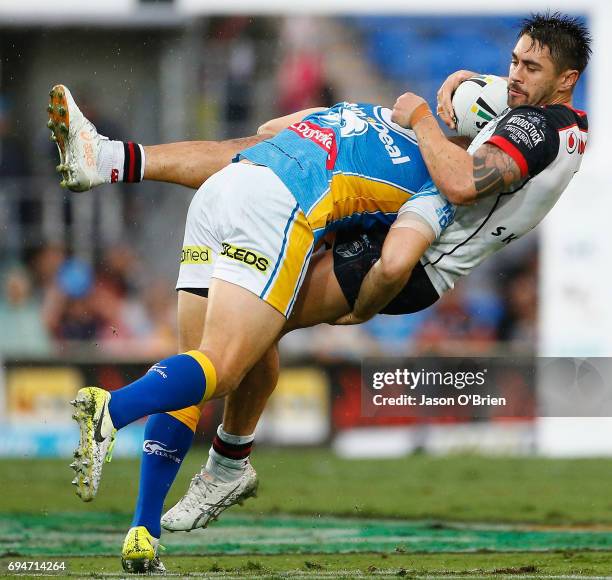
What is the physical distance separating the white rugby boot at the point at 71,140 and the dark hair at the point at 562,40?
70.0 inches

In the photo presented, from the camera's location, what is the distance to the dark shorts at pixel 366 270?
188 inches

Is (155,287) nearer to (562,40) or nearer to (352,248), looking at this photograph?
(352,248)

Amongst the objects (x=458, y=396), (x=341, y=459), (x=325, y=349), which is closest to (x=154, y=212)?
(x=325, y=349)

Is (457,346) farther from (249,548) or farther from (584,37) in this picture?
(584,37)

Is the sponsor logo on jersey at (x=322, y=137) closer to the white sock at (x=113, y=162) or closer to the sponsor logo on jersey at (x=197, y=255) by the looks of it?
the sponsor logo on jersey at (x=197, y=255)

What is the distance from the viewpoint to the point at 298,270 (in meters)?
4.48

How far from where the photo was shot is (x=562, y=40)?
472cm

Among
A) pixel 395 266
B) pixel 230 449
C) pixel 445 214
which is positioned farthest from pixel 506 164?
pixel 230 449

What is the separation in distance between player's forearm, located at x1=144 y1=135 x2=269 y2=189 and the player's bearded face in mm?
1059

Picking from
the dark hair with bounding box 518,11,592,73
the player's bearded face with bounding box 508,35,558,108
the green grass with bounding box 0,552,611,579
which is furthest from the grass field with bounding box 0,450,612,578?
the dark hair with bounding box 518,11,592,73

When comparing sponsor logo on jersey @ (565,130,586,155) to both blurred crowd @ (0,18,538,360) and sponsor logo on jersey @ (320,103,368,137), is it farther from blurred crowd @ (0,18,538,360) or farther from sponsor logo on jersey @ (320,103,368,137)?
blurred crowd @ (0,18,538,360)

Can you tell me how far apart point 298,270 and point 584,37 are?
1480 millimetres

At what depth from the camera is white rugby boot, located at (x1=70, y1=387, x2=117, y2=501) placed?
13.3 feet

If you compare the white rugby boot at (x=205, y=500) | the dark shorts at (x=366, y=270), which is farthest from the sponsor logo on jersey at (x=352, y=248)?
the white rugby boot at (x=205, y=500)
